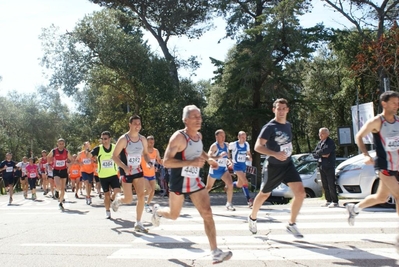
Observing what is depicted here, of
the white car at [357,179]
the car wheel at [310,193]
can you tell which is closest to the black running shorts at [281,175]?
the white car at [357,179]

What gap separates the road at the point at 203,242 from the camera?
5.82 m

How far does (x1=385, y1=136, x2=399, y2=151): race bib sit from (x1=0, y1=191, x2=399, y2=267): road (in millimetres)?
1341

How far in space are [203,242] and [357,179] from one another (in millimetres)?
4575

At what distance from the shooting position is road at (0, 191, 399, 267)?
5.82 m

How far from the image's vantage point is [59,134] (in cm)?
5866

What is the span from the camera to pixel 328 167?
10.7 metres

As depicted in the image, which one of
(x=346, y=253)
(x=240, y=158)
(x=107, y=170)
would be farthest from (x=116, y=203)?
(x=346, y=253)

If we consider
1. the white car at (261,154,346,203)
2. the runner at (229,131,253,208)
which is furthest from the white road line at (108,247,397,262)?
the white car at (261,154,346,203)

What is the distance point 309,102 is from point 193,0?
9825 millimetres

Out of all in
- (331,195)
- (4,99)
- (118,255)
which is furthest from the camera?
(4,99)

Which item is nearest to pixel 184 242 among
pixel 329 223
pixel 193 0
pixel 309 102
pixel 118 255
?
pixel 118 255

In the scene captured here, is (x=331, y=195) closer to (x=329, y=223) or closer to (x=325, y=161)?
(x=325, y=161)

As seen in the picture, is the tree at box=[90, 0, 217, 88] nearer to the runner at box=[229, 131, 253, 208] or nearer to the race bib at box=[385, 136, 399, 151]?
the runner at box=[229, 131, 253, 208]

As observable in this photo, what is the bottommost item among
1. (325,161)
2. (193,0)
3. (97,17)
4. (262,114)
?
(325,161)
